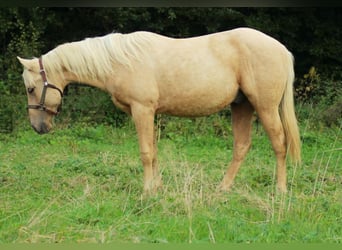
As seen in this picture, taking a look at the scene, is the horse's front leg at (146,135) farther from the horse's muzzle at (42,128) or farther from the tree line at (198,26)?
the tree line at (198,26)

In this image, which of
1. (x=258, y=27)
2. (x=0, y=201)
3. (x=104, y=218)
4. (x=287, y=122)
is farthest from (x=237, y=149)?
(x=258, y=27)

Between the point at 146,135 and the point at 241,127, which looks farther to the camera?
the point at 241,127

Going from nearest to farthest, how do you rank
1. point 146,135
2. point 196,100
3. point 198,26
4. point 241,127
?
point 146,135, point 196,100, point 241,127, point 198,26

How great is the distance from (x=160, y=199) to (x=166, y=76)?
1.39 m

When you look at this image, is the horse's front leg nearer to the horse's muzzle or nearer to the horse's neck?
the horse's neck

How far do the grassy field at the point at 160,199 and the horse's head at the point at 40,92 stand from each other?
0.71 meters

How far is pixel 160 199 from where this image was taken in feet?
16.6

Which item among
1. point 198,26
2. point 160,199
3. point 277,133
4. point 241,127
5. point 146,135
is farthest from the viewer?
point 198,26

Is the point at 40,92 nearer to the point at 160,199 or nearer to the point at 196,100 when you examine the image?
the point at 196,100

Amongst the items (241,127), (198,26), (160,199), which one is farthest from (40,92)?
(198,26)

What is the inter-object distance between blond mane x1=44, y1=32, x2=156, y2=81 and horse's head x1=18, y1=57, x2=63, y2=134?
0.09 m

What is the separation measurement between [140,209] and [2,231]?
117 cm

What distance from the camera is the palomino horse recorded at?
5.79m

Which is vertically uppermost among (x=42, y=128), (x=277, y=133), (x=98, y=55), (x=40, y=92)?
(x=98, y=55)
